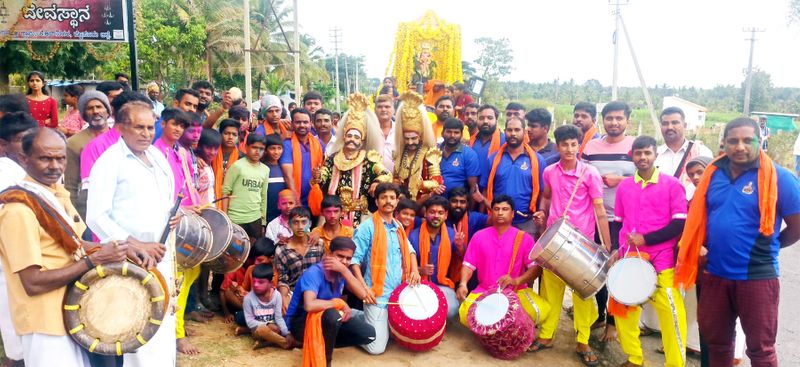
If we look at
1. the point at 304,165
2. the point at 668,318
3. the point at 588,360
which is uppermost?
the point at 304,165

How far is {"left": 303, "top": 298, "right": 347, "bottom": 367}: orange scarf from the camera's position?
435cm

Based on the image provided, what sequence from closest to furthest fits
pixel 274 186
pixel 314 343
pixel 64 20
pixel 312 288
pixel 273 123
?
pixel 314 343 → pixel 312 288 → pixel 274 186 → pixel 273 123 → pixel 64 20

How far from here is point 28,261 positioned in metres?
2.64

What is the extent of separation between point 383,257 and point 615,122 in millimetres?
2547

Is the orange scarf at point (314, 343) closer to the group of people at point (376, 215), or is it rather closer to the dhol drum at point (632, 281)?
the group of people at point (376, 215)

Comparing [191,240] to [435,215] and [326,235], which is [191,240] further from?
[435,215]

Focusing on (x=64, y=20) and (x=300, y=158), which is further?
(x=64, y=20)

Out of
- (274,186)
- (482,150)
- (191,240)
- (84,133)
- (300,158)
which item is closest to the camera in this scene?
(191,240)

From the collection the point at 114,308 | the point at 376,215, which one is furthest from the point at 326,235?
the point at 114,308

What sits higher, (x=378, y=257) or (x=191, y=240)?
(x=191, y=240)

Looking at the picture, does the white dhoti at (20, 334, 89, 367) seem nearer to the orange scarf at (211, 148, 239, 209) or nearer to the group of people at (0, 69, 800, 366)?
the group of people at (0, 69, 800, 366)

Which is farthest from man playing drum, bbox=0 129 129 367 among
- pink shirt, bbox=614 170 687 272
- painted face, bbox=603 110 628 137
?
painted face, bbox=603 110 628 137

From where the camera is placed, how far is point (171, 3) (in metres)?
25.7

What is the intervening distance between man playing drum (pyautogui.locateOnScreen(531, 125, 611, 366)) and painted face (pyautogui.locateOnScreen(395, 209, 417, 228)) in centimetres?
123
